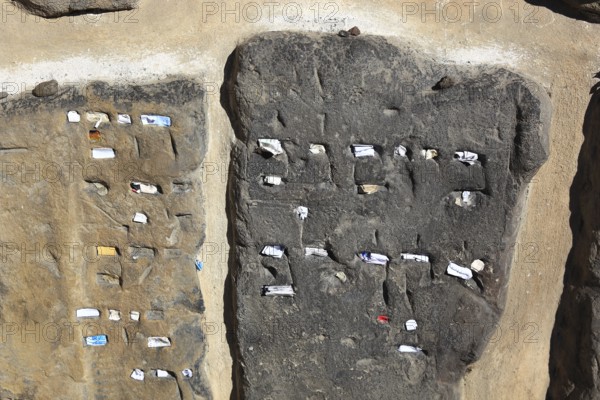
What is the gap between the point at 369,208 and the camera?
5.45 meters

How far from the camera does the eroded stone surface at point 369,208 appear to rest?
17.2 feet

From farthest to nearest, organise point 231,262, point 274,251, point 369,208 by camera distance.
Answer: point 231,262
point 274,251
point 369,208

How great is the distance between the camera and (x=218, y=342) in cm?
598

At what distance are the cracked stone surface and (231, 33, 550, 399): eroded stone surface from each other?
1.63 feet

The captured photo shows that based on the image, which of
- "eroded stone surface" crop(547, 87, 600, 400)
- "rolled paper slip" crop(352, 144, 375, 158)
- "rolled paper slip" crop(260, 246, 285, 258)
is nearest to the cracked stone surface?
"rolled paper slip" crop(260, 246, 285, 258)

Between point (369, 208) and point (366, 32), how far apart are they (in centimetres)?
153

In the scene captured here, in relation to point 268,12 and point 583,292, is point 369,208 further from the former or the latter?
point 583,292

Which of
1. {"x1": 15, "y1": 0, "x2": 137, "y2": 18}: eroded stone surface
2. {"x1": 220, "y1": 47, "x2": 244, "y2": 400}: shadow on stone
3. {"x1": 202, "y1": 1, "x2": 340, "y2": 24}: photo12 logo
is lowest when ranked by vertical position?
{"x1": 220, "y1": 47, "x2": 244, "y2": 400}: shadow on stone

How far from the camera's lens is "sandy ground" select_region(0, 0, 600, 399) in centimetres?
547

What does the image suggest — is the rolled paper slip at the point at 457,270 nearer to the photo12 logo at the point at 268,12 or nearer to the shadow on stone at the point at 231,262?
the shadow on stone at the point at 231,262

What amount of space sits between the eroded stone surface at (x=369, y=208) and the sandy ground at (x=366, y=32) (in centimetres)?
25

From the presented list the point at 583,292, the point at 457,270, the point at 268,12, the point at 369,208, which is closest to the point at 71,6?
the point at 268,12

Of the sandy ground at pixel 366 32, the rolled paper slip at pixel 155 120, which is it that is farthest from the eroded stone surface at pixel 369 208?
the rolled paper slip at pixel 155 120

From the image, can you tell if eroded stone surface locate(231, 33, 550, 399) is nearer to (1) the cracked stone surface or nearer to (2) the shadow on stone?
(2) the shadow on stone
